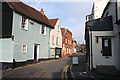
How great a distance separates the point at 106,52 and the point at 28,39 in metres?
9.70

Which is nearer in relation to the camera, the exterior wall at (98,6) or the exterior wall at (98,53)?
the exterior wall at (98,53)

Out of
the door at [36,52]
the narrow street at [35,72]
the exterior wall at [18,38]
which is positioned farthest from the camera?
the door at [36,52]

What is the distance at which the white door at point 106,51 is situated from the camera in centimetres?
941

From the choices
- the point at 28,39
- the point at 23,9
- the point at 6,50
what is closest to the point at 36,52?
the point at 28,39

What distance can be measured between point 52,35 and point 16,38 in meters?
9.43

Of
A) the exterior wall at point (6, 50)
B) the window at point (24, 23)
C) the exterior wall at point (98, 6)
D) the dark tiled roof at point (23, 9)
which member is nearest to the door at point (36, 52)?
the window at point (24, 23)

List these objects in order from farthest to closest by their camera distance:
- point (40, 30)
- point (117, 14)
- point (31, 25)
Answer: point (40, 30) → point (31, 25) → point (117, 14)

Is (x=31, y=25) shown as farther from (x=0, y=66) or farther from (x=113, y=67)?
(x=113, y=67)

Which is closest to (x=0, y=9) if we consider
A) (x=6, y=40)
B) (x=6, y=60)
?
(x=6, y=40)

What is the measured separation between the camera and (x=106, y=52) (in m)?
9.66

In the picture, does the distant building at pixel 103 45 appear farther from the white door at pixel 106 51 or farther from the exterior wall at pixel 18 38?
the exterior wall at pixel 18 38

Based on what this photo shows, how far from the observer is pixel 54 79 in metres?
7.14

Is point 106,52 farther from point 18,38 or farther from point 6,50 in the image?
point 6,50

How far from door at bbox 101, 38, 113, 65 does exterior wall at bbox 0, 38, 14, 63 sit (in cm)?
932
